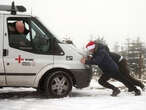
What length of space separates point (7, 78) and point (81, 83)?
178 centimetres

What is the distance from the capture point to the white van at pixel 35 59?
27.0 ft

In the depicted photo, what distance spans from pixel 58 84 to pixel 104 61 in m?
1.32

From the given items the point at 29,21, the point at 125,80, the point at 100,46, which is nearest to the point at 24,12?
the point at 29,21

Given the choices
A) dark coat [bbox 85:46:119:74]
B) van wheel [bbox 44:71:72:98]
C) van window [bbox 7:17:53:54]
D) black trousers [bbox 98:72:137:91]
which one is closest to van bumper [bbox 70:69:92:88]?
van wheel [bbox 44:71:72:98]

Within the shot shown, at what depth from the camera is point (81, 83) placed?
343 inches

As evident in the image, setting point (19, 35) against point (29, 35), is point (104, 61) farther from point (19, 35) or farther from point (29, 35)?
point (19, 35)

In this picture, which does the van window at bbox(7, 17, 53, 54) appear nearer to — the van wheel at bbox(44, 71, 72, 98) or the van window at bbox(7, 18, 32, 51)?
the van window at bbox(7, 18, 32, 51)

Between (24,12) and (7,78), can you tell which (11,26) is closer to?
(24,12)

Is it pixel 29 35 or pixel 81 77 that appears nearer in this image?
pixel 29 35

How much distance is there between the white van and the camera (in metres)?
8.22

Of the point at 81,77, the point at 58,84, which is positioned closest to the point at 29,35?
the point at 58,84

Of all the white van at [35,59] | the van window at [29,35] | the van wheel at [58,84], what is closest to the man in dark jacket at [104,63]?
the white van at [35,59]

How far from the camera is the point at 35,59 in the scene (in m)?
8.34

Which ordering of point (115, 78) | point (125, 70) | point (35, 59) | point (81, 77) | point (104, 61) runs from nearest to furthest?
point (35, 59) < point (81, 77) < point (104, 61) < point (115, 78) < point (125, 70)
